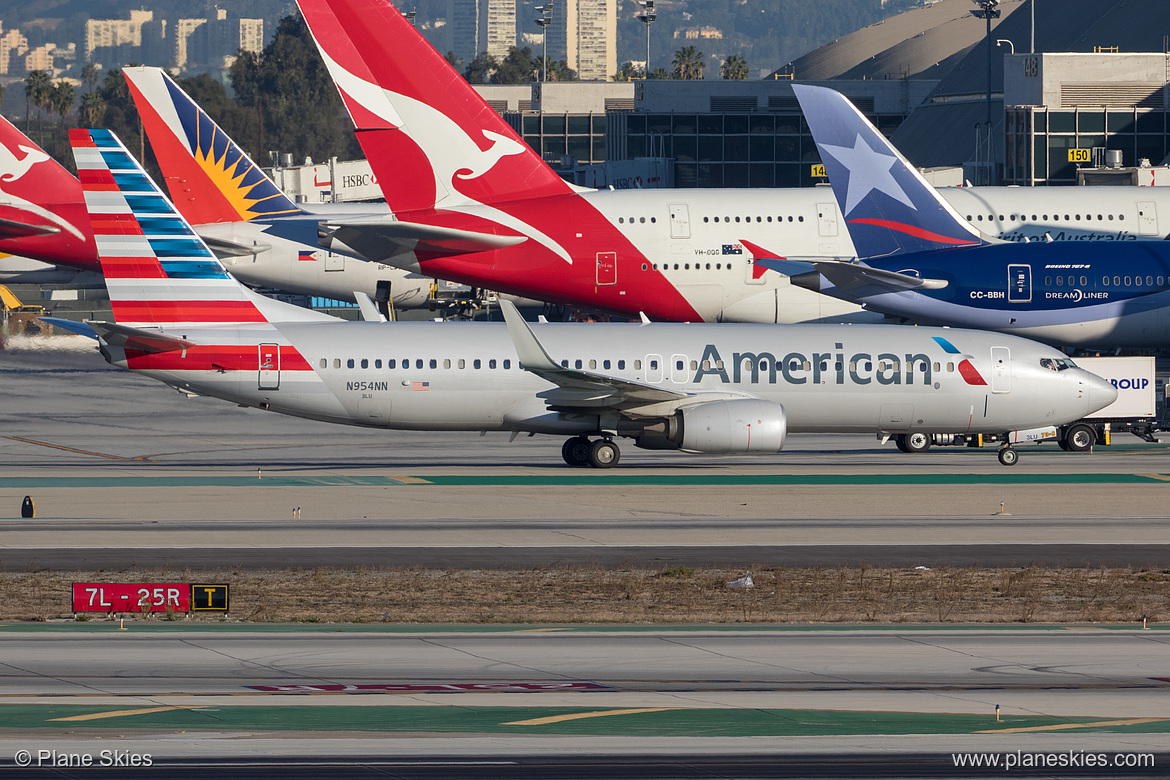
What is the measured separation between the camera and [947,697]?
17.8 meters

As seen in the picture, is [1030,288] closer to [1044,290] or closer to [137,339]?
[1044,290]

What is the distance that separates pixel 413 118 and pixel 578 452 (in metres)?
15.7

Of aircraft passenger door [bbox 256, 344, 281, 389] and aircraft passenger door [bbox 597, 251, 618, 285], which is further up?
aircraft passenger door [bbox 597, 251, 618, 285]

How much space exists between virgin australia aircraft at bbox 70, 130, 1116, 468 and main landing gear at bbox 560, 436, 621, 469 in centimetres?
5

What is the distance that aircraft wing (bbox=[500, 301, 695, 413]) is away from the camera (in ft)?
126

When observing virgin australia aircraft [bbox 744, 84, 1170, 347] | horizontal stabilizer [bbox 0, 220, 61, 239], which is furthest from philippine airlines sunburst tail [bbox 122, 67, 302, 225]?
virgin australia aircraft [bbox 744, 84, 1170, 347]

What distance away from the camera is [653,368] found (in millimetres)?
40469

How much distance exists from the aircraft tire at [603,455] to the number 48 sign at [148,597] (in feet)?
60.7

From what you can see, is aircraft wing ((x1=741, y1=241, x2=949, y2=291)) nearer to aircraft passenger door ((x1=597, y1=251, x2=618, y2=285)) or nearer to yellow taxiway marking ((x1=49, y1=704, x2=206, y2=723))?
aircraft passenger door ((x1=597, y1=251, x2=618, y2=285))

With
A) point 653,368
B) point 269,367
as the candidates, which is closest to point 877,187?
point 653,368

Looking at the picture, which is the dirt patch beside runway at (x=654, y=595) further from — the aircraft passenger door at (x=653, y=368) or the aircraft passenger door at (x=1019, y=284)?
the aircraft passenger door at (x=1019, y=284)

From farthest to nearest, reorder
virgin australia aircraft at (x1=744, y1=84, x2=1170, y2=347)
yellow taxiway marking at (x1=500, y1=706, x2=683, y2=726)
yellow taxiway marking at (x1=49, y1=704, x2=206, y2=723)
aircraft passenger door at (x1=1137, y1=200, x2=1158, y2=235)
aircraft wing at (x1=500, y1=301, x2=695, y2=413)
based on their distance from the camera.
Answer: aircraft passenger door at (x1=1137, y1=200, x2=1158, y2=235) → virgin australia aircraft at (x1=744, y1=84, x2=1170, y2=347) → aircraft wing at (x1=500, y1=301, x2=695, y2=413) → yellow taxiway marking at (x1=500, y1=706, x2=683, y2=726) → yellow taxiway marking at (x1=49, y1=704, x2=206, y2=723)

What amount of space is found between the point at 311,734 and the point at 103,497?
20714 mm

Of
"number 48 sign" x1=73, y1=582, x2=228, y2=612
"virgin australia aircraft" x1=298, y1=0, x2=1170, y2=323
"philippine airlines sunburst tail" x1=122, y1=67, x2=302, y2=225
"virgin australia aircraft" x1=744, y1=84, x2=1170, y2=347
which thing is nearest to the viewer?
"number 48 sign" x1=73, y1=582, x2=228, y2=612
